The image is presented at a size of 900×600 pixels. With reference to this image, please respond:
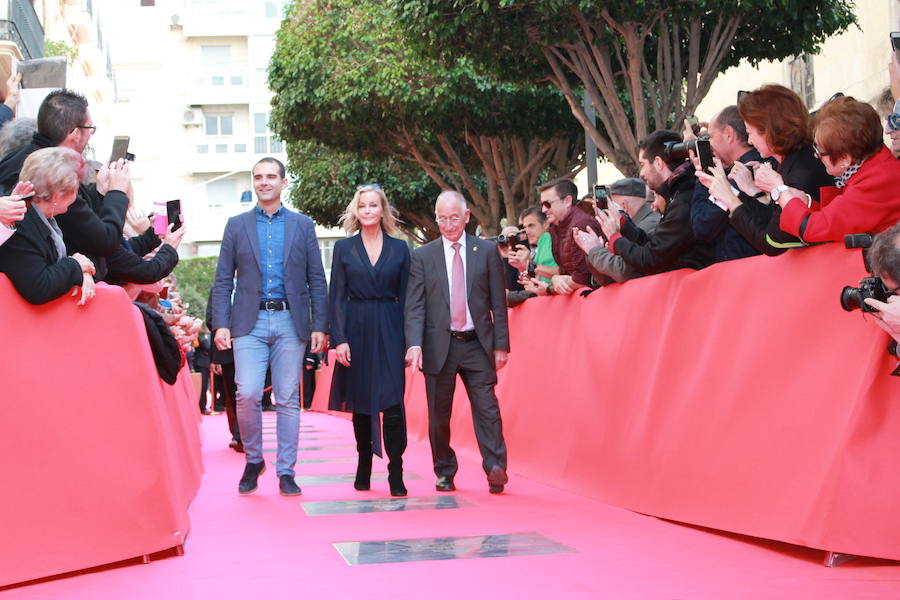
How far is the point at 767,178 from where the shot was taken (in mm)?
5617

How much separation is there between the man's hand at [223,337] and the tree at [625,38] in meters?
8.59

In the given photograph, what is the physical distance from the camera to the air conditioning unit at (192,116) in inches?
2744

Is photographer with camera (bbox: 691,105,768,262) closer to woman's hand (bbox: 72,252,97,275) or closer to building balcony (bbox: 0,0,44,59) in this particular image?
woman's hand (bbox: 72,252,97,275)

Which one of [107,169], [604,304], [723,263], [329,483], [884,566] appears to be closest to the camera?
[884,566]

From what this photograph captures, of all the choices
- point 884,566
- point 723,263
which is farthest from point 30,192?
point 884,566

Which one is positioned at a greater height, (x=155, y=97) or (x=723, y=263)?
(x=155, y=97)

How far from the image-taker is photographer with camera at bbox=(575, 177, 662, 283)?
25.5 feet

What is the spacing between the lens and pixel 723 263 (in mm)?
6305

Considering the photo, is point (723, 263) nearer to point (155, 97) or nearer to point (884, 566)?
point (884, 566)

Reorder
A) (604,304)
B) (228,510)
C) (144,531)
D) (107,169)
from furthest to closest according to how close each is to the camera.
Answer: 1. (604,304)
2. (228,510)
3. (107,169)
4. (144,531)

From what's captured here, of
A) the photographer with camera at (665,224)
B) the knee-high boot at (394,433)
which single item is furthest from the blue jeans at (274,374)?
the photographer with camera at (665,224)

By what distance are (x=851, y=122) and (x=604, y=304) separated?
299 centimetres

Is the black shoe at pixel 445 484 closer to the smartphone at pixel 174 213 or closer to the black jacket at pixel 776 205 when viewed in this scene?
the smartphone at pixel 174 213

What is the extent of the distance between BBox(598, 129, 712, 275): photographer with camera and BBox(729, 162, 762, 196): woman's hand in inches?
35.6
